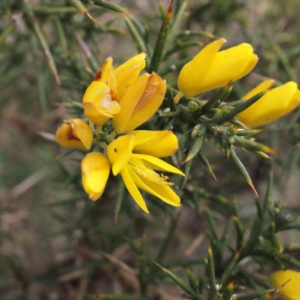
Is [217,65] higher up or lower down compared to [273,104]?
higher up

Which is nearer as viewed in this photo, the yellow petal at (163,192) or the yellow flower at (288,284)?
the yellow petal at (163,192)

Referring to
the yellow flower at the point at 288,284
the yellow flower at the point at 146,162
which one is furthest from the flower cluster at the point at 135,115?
the yellow flower at the point at 288,284

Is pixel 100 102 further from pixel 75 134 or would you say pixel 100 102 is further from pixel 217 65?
pixel 217 65

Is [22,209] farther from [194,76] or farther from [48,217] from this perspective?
[194,76]

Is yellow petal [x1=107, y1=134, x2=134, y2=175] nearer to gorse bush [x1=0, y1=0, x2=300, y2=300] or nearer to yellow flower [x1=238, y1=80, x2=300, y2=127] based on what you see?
gorse bush [x1=0, y1=0, x2=300, y2=300]

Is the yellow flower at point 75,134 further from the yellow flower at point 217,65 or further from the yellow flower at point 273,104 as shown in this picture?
the yellow flower at point 273,104

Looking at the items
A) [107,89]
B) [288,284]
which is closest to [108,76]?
[107,89]

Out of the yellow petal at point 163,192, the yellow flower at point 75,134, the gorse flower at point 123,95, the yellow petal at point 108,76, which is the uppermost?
the yellow petal at point 108,76
